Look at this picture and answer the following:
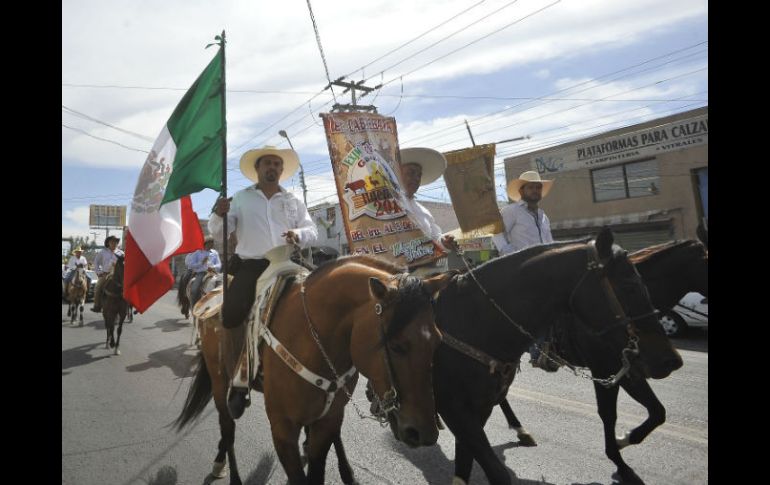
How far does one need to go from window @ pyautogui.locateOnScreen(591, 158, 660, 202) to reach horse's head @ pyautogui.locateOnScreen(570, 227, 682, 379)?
57.1 feet

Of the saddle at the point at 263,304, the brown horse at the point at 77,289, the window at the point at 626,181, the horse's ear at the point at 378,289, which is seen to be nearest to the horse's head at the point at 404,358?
the horse's ear at the point at 378,289

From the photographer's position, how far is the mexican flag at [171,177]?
3693mm

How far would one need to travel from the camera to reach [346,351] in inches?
117

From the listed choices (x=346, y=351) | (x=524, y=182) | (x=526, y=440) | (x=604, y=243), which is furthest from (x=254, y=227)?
(x=524, y=182)

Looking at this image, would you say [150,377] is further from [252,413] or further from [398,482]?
[398,482]

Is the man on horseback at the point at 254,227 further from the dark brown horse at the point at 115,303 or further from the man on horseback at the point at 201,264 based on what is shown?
the dark brown horse at the point at 115,303

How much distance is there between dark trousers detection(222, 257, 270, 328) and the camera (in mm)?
3541

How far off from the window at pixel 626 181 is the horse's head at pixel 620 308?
686 inches

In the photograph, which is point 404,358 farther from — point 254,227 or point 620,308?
point 254,227

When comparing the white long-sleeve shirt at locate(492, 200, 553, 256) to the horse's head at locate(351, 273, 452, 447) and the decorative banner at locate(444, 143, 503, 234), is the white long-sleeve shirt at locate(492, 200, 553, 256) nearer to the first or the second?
the decorative banner at locate(444, 143, 503, 234)

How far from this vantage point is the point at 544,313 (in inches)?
130
